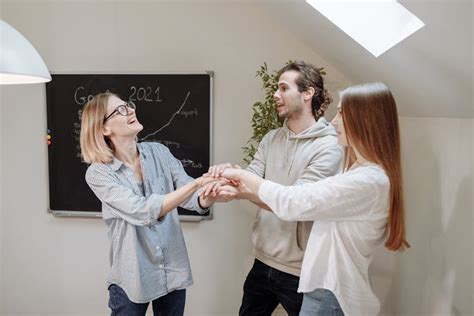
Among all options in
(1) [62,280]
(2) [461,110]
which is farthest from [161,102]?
(2) [461,110]

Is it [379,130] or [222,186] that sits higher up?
[379,130]

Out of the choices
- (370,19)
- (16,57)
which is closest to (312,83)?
(370,19)

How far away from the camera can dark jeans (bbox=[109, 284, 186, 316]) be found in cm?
177

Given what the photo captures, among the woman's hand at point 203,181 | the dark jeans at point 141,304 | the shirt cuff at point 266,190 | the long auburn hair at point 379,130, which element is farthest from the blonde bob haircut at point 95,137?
the long auburn hair at point 379,130

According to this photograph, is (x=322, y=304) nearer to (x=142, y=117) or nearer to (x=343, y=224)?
(x=343, y=224)

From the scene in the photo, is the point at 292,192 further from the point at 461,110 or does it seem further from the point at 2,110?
the point at 2,110

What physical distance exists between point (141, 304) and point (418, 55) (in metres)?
1.54

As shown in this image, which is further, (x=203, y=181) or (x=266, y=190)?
(x=203, y=181)

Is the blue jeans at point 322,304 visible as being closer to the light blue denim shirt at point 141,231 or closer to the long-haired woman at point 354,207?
the long-haired woman at point 354,207

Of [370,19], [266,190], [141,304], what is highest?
[370,19]

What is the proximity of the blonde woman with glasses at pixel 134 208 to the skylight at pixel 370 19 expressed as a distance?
977 mm

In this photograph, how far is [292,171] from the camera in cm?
189

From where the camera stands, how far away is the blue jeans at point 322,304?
1433 millimetres

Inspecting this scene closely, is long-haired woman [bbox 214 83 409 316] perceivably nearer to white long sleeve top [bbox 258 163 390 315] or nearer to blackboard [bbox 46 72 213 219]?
white long sleeve top [bbox 258 163 390 315]
